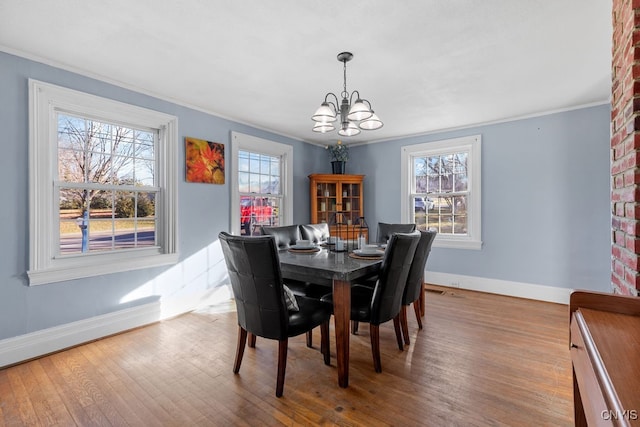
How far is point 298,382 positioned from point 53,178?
2634 mm

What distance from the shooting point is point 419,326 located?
10.0ft

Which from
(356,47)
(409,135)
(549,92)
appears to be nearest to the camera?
(356,47)

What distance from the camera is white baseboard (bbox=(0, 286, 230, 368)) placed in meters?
2.41

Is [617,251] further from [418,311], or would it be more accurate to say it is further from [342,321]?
[418,311]

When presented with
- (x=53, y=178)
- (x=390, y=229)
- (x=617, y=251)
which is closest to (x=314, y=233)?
(x=390, y=229)

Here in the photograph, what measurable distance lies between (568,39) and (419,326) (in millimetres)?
2632

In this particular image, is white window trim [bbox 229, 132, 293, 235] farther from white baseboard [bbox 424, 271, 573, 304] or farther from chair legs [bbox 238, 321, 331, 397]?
white baseboard [bbox 424, 271, 573, 304]

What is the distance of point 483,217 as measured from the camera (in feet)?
14.4

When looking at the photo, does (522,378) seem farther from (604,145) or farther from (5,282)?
(5,282)

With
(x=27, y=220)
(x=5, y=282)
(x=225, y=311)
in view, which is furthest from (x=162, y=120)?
(x=225, y=311)

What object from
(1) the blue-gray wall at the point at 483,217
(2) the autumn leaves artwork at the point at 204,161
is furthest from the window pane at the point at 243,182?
(2) the autumn leaves artwork at the point at 204,161

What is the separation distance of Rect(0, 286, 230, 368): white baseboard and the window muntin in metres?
0.65

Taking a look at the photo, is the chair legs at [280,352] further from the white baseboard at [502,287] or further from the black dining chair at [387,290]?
the white baseboard at [502,287]

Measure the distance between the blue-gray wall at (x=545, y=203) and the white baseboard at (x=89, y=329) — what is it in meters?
3.65
